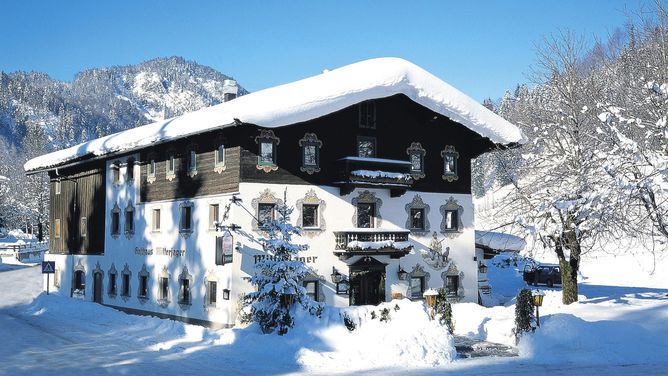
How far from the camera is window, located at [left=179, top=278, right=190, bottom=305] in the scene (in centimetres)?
3178

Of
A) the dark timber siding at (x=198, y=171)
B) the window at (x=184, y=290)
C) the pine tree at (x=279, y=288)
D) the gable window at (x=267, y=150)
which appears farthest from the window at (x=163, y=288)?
the pine tree at (x=279, y=288)

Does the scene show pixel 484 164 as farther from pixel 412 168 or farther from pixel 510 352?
pixel 510 352

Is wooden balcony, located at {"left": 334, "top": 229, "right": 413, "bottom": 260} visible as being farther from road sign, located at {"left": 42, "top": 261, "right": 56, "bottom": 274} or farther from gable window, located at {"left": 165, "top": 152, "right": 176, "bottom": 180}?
road sign, located at {"left": 42, "top": 261, "right": 56, "bottom": 274}

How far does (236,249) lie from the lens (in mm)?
28281

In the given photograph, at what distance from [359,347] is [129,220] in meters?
18.9

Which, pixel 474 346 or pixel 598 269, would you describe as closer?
pixel 474 346

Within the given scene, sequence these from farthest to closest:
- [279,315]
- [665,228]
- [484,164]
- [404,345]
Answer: [484,164]
[279,315]
[404,345]
[665,228]

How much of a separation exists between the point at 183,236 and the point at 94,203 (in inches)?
430


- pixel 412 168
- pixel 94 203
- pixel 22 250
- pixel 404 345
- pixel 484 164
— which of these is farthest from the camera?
pixel 484 164

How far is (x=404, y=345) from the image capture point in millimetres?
21953

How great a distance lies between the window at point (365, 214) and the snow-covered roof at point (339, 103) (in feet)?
17.0

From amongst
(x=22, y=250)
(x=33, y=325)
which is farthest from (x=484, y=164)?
(x=33, y=325)

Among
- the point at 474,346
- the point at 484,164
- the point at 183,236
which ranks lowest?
the point at 474,346

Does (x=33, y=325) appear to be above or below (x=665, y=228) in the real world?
below
